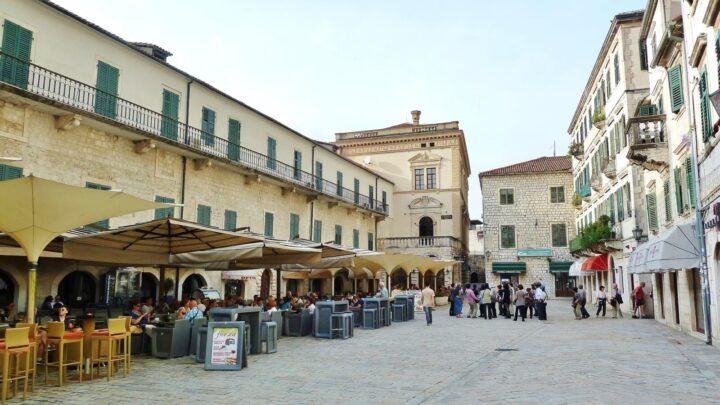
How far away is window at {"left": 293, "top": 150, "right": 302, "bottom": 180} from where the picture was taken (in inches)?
1204

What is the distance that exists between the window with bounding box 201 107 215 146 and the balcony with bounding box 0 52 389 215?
5cm

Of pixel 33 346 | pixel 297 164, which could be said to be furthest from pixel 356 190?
pixel 33 346

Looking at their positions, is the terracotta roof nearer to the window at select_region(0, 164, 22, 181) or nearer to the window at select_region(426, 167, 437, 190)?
the window at select_region(426, 167, 437, 190)

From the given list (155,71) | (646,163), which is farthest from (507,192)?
(155,71)

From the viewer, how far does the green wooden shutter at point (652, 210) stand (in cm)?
1878

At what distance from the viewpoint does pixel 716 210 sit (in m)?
11.3

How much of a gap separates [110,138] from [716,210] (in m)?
17.5

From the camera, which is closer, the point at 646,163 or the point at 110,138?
the point at 646,163

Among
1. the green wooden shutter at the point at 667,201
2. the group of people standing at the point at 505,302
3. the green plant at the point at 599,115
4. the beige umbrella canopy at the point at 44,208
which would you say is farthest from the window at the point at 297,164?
the beige umbrella canopy at the point at 44,208

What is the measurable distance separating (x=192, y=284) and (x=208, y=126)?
6716mm

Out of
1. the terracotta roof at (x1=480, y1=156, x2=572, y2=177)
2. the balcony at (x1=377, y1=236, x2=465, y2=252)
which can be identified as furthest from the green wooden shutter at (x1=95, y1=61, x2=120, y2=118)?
the terracotta roof at (x1=480, y1=156, x2=572, y2=177)

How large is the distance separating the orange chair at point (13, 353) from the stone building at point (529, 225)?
123 ft

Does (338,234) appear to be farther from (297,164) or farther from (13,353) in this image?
(13,353)

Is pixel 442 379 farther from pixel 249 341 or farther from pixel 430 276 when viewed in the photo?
pixel 430 276
